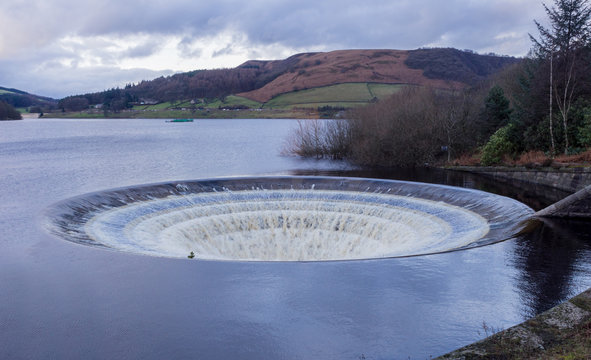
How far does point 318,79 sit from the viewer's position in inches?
5103

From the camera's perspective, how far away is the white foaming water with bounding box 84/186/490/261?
16.5 m

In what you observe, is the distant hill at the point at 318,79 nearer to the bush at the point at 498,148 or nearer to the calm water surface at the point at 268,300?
the bush at the point at 498,148

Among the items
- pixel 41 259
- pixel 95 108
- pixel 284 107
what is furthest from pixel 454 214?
pixel 95 108

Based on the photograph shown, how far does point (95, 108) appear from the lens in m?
170

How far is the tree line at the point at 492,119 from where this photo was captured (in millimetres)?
31203

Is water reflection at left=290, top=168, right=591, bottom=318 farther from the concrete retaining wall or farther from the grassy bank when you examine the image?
the concrete retaining wall

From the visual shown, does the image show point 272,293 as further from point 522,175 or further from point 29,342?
point 522,175

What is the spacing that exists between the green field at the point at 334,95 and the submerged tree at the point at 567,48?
63.1m

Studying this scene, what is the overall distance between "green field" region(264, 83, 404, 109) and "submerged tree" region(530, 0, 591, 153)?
63.1 m

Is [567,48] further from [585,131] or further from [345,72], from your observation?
[345,72]

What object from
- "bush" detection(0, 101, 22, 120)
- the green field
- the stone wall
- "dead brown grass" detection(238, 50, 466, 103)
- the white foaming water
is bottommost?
the white foaming water

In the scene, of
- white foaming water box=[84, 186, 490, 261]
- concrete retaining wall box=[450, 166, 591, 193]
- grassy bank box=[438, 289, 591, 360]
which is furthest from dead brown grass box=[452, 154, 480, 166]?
grassy bank box=[438, 289, 591, 360]

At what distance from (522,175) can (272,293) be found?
2541 cm

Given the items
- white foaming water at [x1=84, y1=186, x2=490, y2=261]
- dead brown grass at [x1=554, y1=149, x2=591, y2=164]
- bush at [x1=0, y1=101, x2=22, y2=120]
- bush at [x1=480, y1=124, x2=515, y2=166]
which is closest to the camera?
white foaming water at [x1=84, y1=186, x2=490, y2=261]
